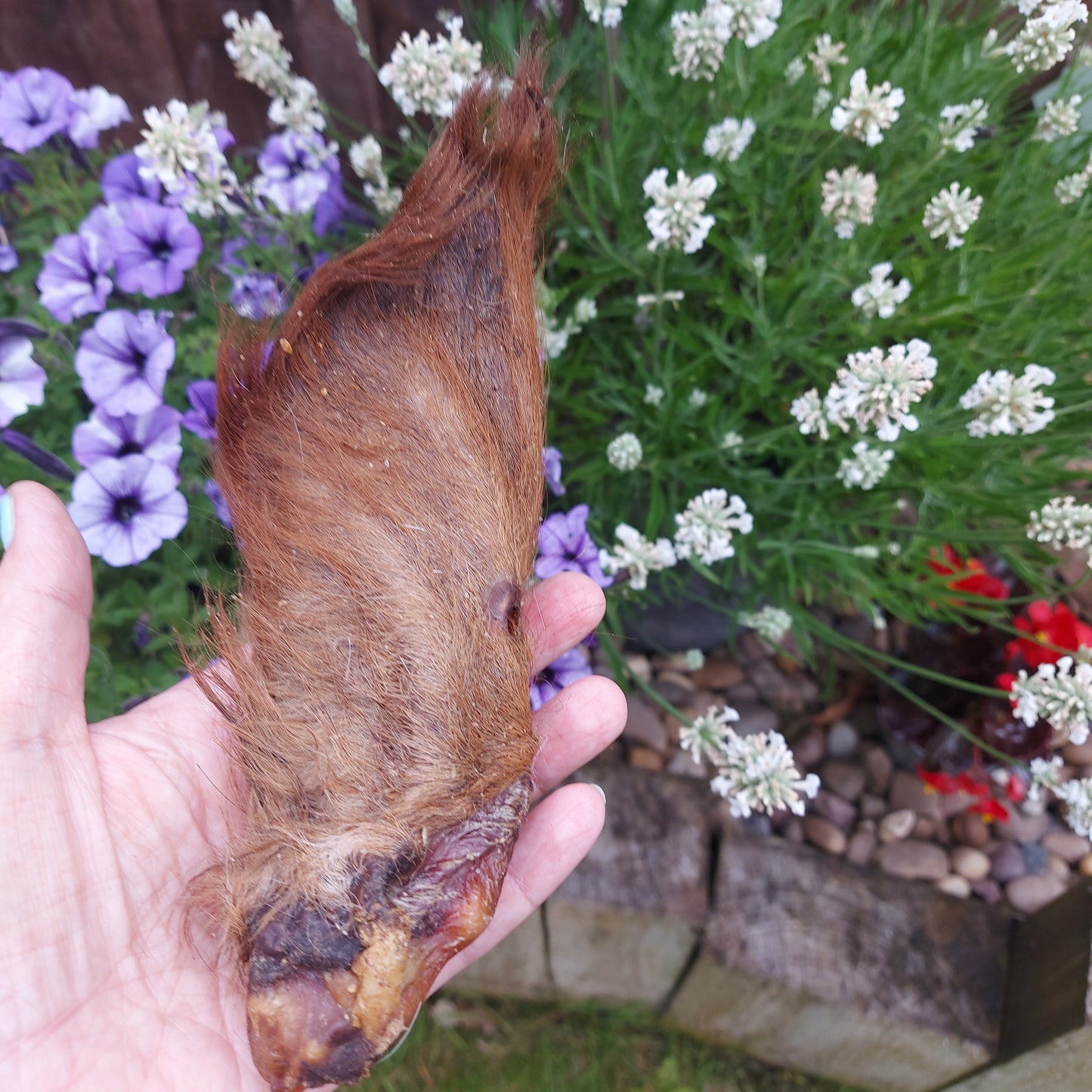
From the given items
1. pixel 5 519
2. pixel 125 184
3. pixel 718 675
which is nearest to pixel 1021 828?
pixel 718 675

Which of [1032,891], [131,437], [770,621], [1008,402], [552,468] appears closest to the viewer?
[1008,402]

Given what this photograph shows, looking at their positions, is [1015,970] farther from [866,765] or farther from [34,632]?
[34,632]

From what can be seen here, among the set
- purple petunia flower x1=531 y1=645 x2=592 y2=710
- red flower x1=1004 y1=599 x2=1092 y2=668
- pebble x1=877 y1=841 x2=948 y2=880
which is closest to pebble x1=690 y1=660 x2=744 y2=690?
pebble x1=877 y1=841 x2=948 y2=880

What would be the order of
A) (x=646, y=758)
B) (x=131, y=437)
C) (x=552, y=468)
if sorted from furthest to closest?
(x=646, y=758), (x=552, y=468), (x=131, y=437)

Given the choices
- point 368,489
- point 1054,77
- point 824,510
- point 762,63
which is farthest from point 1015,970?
point 1054,77

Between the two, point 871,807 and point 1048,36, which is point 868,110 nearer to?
point 1048,36

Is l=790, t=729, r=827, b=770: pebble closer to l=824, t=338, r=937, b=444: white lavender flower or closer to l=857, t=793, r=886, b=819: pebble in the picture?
l=857, t=793, r=886, b=819: pebble
